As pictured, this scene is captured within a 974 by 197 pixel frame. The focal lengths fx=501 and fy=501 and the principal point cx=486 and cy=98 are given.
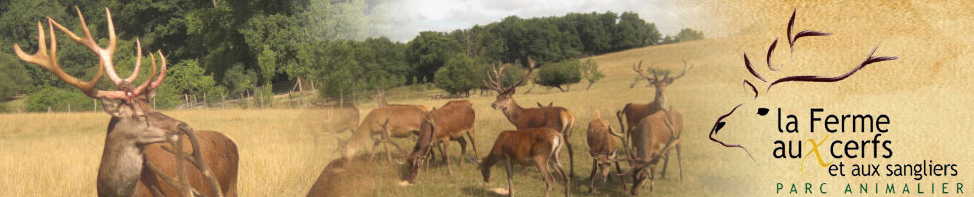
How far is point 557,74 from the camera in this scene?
995 inches

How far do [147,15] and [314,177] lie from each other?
32343 mm

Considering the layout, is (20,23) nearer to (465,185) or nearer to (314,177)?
(465,185)

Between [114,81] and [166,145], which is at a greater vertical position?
[114,81]

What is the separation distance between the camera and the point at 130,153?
1.21m

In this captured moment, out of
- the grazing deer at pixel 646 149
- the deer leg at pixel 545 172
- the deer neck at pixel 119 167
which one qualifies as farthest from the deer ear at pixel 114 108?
the deer leg at pixel 545 172

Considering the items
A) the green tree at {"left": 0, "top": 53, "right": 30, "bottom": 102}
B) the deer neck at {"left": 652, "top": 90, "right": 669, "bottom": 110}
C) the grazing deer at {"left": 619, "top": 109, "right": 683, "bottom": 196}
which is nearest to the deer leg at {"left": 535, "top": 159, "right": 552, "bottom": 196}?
the grazing deer at {"left": 619, "top": 109, "right": 683, "bottom": 196}

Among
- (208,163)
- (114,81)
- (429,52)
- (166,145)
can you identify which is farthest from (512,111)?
(114,81)

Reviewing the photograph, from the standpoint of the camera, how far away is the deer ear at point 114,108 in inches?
41.1

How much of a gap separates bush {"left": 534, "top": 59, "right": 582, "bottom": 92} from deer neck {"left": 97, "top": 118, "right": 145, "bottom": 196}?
73.2ft

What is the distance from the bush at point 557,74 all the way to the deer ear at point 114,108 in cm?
2244

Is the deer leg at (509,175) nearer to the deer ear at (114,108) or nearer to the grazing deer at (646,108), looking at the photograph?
the grazing deer at (646,108)

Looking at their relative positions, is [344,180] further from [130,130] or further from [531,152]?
[531,152]

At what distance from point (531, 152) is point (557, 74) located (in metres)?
21.4

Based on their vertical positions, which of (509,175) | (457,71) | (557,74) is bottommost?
(509,175)
